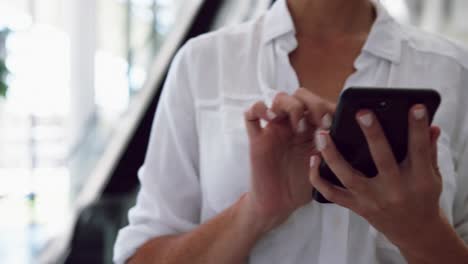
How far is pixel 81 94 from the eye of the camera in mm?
5516

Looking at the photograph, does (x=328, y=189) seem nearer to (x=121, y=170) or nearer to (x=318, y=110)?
(x=318, y=110)

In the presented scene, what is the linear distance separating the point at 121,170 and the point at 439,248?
2581 mm

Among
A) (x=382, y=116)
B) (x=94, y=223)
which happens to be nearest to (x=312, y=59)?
(x=382, y=116)

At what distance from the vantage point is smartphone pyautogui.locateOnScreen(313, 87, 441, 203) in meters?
0.52

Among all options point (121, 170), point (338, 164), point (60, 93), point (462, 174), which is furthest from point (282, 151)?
point (60, 93)

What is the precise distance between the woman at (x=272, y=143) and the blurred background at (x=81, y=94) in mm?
1908

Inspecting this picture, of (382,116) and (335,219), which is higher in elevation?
(382,116)

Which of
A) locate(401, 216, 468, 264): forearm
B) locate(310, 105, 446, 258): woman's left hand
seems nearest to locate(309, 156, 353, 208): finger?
locate(310, 105, 446, 258): woman's left hand

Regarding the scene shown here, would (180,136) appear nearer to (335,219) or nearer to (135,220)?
(135,220)

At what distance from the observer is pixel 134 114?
318cm

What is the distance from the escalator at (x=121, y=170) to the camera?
230 cm

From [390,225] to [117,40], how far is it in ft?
18.2

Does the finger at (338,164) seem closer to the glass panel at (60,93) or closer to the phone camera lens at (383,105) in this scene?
the phone camera lens at (383,105)

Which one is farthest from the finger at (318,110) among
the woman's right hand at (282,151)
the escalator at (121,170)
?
the escalator at (121,170)
